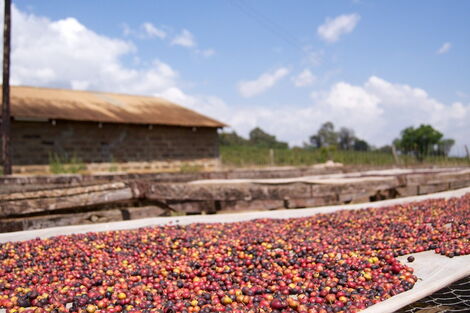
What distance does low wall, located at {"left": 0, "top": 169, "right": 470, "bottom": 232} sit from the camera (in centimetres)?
449

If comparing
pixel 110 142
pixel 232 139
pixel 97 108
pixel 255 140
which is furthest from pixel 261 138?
pixel 110 142

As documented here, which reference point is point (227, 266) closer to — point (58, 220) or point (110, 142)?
point (58, 220)

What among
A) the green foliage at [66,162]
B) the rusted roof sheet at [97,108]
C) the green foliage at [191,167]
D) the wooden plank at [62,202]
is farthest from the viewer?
the green foliage at [191,167]

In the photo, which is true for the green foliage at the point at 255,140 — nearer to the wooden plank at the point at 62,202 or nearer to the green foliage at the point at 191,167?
the green foliage at the point at 191,167

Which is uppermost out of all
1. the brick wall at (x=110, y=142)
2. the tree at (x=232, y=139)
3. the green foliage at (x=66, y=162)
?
the tree at (x=232, y=139)

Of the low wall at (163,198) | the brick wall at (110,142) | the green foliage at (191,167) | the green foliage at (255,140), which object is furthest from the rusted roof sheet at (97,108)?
the green foliage at (255,140)

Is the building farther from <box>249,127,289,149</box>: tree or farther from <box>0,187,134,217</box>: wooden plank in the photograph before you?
<box>249,127,289,149</box>: tree

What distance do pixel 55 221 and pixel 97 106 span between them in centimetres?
1140

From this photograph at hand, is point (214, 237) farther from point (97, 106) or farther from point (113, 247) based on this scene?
point (97, 106)

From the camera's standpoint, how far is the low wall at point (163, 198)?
14.7 feet

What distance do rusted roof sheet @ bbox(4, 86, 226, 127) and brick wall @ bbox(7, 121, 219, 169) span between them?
1.23 feet

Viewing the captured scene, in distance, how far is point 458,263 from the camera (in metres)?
2.82

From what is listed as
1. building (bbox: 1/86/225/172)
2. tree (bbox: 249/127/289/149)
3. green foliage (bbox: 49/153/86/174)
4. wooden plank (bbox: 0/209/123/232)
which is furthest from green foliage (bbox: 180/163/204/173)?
tree (bbox: 249/127/289/149)

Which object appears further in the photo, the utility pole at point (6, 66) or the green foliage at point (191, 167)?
the green foliage at point (191, 167)
